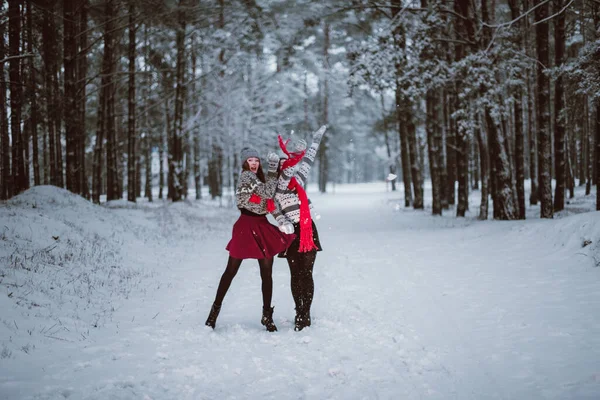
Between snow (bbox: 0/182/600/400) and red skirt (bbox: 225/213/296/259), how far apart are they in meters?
0.97

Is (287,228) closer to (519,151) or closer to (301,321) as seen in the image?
(301,321)

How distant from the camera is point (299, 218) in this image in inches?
199

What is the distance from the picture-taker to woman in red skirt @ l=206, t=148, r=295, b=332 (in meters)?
4.86

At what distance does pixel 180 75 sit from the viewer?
2025 cm

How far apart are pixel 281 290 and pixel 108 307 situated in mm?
2752

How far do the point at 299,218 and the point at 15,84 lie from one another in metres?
8.34

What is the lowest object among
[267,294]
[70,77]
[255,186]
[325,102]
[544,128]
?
[267,294]

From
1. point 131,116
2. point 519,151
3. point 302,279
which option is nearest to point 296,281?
point 302,279

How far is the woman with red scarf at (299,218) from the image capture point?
A: 4953 mm

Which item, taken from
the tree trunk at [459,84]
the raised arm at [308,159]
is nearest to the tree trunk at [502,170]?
the tree trunk at [459,84]

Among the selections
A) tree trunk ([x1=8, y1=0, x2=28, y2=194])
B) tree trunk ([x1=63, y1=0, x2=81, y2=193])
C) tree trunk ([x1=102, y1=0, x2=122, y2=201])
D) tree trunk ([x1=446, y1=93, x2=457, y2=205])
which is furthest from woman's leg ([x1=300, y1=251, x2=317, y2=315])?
tree trunk ([x1=446, y1=93, x2=457, y2=205])

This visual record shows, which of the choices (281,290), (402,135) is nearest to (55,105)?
(281,290)

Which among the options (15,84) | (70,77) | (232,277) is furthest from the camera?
(70,77)

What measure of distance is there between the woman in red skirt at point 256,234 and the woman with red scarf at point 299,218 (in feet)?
0.42
